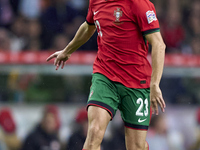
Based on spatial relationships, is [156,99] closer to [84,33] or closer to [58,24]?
[84,33]

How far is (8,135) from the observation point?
773 cm

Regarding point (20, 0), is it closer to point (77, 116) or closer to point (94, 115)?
point (77, 116)

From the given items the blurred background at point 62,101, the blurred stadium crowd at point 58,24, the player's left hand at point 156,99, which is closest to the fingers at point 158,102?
the player's left hand at point 156,99

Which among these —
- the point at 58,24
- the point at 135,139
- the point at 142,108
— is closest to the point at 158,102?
the point at 142,108

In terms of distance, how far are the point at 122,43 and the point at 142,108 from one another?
0.72 meters

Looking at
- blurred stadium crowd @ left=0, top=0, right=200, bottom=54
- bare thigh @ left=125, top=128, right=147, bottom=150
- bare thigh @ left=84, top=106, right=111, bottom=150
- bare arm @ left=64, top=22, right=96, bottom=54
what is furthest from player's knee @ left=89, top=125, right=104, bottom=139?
blurred stadium crowd @ left=0, top=0, right=200, bottom=54

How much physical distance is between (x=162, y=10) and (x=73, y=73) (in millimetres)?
4024

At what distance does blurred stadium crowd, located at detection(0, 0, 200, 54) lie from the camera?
9.41 metres

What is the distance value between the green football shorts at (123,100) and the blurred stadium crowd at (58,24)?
460 cm

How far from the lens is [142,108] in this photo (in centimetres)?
480

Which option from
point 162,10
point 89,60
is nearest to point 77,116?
point 89,60

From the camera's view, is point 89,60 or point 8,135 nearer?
point 8,135

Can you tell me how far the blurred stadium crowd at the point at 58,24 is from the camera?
9414 millimetres

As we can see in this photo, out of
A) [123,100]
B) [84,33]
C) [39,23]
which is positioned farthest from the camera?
[39,23]
